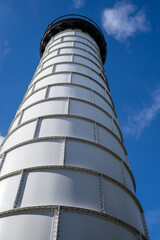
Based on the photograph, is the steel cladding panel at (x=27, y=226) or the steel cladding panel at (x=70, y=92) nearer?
the steel cladding panel at (x=27, y=226)

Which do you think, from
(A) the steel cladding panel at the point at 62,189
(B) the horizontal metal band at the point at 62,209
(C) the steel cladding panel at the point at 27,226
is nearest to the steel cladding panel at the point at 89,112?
(A) the steel cladding panel at the point at 62,189

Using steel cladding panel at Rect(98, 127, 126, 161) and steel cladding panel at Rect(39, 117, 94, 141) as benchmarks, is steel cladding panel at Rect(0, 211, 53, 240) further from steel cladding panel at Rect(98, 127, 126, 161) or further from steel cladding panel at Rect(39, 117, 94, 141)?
steel cladding panel at Rect(98, 127, 126, 161)

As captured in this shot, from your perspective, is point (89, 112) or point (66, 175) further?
point (89, 112)

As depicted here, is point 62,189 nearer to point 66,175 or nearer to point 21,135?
point 66,175

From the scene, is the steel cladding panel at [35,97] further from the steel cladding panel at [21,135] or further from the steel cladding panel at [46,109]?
the steel cladding panel at [21,135]

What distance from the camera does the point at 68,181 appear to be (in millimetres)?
4836

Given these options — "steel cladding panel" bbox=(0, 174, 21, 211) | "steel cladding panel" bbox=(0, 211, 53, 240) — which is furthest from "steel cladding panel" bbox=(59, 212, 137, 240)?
"steel cladding panel" bbox=(0, 174, 21, 211)

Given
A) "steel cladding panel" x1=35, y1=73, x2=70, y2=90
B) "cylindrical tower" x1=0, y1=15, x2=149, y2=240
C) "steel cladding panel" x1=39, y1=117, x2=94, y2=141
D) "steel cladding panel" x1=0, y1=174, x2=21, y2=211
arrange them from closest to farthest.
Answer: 1. "cylindrical tower" x1=0, y1=15, x2=149, y2=240
2. "steel cladding panel" x1=0, y1=174, x2=21, y2=211
3. "steel cladding panel" x1=39, y1=117, x2=94, y2=141
4. "steel cladding panel" x1=35, y1=73, x2=70, y2=90

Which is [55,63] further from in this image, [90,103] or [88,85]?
[90,103]

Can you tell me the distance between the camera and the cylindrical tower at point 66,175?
13.3 feet

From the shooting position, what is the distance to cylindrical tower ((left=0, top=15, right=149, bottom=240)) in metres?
4.07

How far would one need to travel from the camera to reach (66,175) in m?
4.96

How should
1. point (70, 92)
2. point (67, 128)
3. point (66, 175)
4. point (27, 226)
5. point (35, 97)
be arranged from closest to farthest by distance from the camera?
point (27, 226), point (66, 175), point (67, 128), point (70, 92), point (35, 97)

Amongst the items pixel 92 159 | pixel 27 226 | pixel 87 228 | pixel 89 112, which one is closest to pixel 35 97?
pixel 89 112
